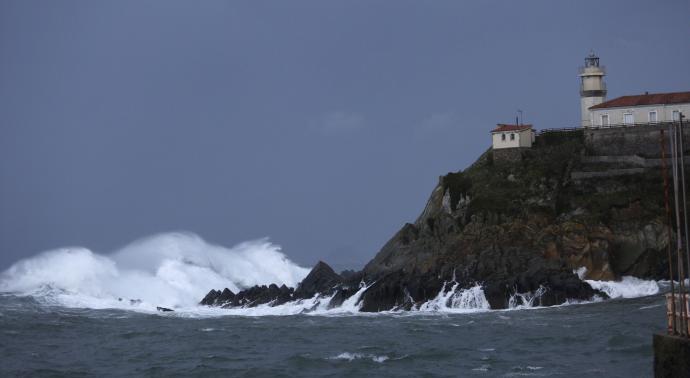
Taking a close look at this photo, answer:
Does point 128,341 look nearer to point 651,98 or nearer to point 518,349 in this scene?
point 518,349

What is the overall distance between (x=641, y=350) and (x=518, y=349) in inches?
129

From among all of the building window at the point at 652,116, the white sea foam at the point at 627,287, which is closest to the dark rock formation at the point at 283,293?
the white sea foam at the point at 627,287

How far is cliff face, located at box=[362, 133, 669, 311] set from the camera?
45.9 metres

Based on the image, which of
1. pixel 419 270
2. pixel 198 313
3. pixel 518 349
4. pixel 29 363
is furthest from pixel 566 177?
pixel 29 363

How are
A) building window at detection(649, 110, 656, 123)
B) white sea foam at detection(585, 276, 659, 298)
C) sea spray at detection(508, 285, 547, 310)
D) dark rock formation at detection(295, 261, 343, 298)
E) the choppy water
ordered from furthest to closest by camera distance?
building window at detection(649, 110, 656, 123), dark rock formation at detection(295, 261, 343, 298), white sea foam at detection(585, 276, 659, 298), sea spray at detection(508, 285, 547, 310), the choppy water

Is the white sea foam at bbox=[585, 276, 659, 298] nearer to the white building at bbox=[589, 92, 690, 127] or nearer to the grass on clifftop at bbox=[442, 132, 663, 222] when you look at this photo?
the grass on clifftop at bbox=[442, 132, 663, 222]

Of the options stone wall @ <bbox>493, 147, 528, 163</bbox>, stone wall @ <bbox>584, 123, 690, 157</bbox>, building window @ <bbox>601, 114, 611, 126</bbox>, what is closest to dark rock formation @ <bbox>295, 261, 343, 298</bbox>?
stone wall @ <bbox>493, 147, 528, 163</bbox>

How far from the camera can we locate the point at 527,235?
160ft

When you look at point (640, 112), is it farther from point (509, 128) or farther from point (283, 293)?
point (283, 293)

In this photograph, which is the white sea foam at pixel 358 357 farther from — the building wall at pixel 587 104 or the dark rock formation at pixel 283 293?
the building wall at pixel 587 104

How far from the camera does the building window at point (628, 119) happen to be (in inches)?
2267

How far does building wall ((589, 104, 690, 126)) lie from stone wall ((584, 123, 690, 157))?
2.68 ft

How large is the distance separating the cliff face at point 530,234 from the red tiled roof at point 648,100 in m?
3.57

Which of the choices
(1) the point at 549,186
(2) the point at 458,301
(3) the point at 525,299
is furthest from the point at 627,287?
(1) the point at 549,186
